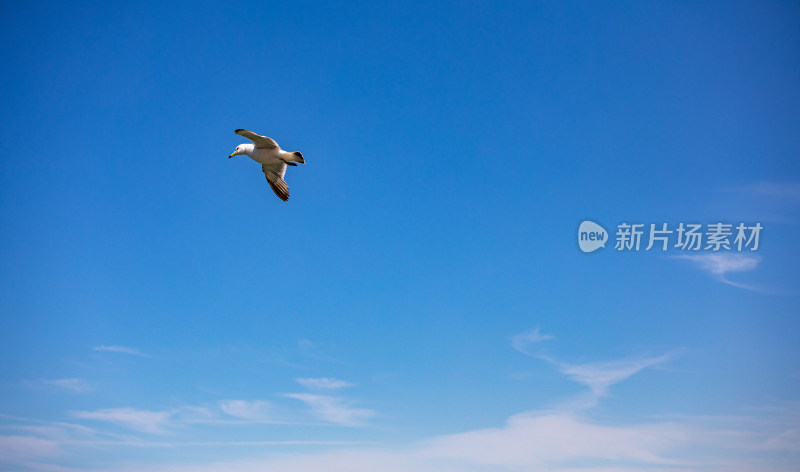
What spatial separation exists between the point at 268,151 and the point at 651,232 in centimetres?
1576

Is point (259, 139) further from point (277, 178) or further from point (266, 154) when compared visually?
point (277, 178)

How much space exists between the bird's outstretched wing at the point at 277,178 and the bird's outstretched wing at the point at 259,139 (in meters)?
1.38

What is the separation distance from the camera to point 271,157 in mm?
23281

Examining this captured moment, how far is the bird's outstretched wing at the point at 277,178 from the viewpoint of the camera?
2420cm

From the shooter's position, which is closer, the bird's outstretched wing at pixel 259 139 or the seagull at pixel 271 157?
the bird's outstretched wing at pixel 259 139

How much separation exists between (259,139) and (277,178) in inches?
91.0

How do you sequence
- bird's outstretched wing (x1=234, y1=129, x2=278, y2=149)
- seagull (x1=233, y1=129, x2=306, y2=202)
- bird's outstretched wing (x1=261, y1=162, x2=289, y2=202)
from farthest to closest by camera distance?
bird's outstretched wing (x1=261, y1=162, x2=289, y2=202) < seagull (x1=233, y1=129, x2=306, y2=202) < bird's outstretched wing (x1=234, y1=129, x2=278, y2=149)

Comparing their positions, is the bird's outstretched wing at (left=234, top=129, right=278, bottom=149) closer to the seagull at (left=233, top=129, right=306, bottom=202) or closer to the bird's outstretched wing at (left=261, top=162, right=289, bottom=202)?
the seagull at (left=233, top=129, right=306, bottom=202)

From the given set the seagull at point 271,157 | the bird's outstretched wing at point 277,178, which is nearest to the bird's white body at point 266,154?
the seagull at point 271,157

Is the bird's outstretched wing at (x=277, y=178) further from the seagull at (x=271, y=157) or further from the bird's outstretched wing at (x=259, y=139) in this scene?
the bird's outstretched wing at (x=259, y=139)

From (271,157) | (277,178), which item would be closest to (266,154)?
(271,157)

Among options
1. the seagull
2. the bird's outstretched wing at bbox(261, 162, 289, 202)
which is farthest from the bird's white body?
the bird's outstretched wing at bbox(261, 162, 289, 202)

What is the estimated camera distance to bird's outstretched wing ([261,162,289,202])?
953 inches

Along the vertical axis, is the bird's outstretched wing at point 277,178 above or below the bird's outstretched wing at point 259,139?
below
